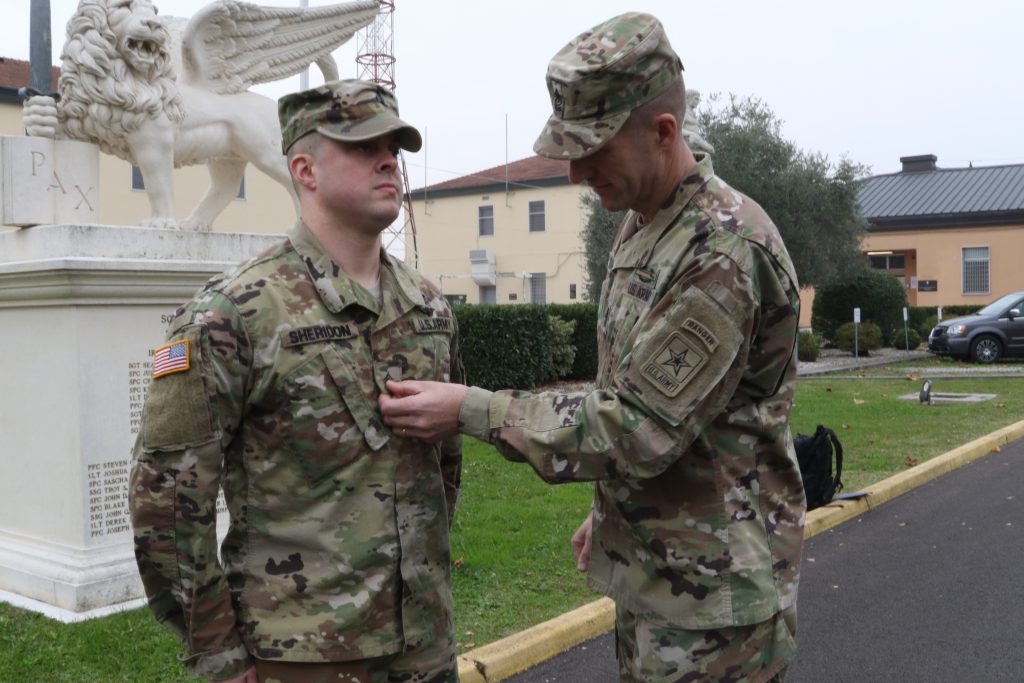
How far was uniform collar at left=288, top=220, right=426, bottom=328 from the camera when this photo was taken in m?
2.33

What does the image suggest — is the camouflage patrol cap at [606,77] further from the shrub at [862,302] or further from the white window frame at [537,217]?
the white window frame at [537,217]

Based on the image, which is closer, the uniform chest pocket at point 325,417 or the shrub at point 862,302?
the uniform chest pocket at point 325,417

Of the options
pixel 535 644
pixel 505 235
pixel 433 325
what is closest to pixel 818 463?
pixel 535 644

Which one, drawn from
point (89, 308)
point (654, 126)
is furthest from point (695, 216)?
point (89, 308)

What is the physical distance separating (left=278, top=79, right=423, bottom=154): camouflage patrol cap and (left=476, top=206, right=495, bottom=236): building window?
37.6m

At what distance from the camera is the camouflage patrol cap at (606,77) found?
218 cm

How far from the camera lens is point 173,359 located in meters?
2.15

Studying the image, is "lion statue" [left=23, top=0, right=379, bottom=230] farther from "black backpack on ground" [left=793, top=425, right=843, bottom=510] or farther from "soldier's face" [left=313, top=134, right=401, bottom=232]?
"black backpack on ground" [left=793, top=425, right=843, bottom=510]

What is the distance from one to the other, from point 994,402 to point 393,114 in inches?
545

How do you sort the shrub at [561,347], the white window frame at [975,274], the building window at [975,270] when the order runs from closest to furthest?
the shrub at [561,347], the white window frame at [975,274], the building window at [975,270]

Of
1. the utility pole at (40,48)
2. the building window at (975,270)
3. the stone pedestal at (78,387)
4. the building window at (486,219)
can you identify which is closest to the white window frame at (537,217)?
the building window at (486,219)

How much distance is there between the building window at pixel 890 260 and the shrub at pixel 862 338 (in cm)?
1382

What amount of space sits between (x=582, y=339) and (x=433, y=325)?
15.1 m

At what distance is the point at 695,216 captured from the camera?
7.58 ft
